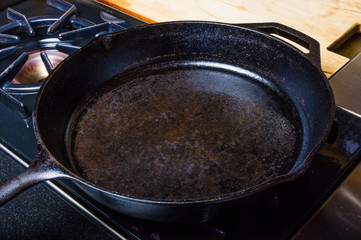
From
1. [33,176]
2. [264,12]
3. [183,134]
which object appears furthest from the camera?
[264,12]

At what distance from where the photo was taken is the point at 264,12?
3.02ft

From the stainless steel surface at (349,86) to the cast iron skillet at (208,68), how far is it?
2.6 inches

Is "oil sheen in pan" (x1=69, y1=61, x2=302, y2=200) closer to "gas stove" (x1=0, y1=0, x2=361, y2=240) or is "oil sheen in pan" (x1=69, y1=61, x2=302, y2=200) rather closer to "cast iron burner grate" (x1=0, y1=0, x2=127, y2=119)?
"gas stove" (x1=0, y1=0, x2=361, y2=240)

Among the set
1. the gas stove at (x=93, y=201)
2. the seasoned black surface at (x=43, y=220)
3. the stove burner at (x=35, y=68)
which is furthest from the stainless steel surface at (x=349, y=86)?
the stove burner at (x=35, y=68)

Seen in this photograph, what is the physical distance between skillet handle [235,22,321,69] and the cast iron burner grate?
1.20 ft

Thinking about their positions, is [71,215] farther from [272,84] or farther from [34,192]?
[272,84]

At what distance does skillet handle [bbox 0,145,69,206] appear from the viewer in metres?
0.40

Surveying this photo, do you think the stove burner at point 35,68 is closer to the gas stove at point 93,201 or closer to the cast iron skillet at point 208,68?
the gas stove at point 93,201

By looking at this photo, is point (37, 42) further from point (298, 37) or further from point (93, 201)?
point (298, 37)

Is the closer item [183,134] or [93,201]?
[93,201]

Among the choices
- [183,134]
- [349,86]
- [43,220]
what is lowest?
[43,220]

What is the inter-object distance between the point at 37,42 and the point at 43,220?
54cm

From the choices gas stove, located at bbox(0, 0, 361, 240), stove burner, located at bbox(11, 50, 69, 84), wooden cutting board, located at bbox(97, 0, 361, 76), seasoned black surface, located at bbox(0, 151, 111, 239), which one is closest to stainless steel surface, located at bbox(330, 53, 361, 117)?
gas stove, located at bbox(0, 0, 361, 240)

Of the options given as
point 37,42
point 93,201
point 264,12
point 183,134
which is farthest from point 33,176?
point 264,12
